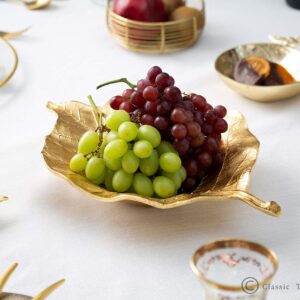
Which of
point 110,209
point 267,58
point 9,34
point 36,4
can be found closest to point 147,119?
point 110,209

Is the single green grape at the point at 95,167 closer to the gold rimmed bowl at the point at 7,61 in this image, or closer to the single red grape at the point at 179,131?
the single red grape at the point at 179,131

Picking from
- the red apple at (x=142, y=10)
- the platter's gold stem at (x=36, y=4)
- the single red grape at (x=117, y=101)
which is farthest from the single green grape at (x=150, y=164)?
the platter's gold stem at (x=36, y=4)

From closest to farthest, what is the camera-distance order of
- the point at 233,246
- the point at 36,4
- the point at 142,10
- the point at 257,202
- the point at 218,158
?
the point at 233,246 < the point at 257,202 < the point at 218,158 < the point at 142,10 < the point at 36,4

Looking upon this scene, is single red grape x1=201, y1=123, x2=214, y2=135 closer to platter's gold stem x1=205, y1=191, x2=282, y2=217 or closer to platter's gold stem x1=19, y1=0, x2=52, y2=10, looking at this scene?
platter's gold stem x1=205, y1=191, x2=282, y2=217

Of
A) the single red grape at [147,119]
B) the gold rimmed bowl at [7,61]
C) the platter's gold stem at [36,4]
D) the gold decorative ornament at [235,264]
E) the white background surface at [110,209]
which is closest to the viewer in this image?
the gold decorative ornament at [235,264]

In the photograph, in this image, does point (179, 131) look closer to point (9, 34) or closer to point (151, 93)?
point (151, 93)

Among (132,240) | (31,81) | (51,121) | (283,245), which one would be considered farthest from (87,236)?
(31,81)

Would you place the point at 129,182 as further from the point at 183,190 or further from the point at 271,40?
the point at 271,40
